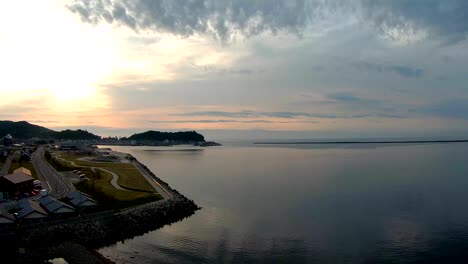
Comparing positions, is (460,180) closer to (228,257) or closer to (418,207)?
(418,207)

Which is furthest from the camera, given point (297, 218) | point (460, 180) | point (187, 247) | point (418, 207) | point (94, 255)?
point (460, 180)

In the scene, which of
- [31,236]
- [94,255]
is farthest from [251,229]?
[31,236]

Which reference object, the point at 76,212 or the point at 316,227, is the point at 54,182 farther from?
the point at 316,227

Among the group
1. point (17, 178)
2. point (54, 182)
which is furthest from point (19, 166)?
point (17, 178)

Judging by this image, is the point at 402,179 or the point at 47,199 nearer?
the point at 47,199

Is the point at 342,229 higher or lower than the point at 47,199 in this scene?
lower

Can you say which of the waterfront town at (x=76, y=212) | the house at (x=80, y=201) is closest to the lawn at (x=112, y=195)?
the waterfront town at (x=76, y=212)

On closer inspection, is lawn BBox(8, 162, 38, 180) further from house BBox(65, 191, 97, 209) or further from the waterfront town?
house BBox(65, 191, 97, 209)
